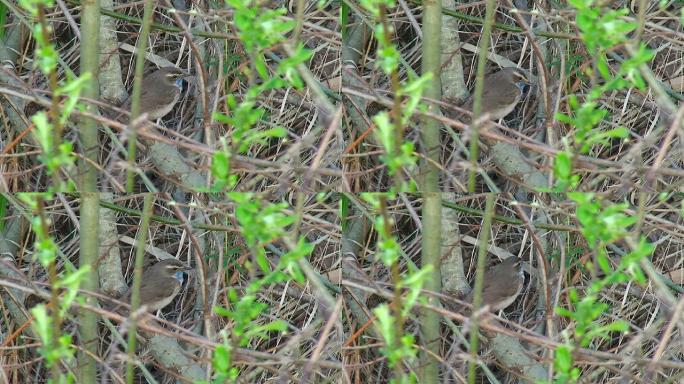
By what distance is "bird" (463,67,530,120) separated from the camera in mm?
3455

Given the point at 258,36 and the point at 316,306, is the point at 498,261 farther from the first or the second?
the point at 258,36

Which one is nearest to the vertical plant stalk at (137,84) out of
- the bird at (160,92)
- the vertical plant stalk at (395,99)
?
the bird at (160,92)

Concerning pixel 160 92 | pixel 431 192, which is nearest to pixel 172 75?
pixel 160 92

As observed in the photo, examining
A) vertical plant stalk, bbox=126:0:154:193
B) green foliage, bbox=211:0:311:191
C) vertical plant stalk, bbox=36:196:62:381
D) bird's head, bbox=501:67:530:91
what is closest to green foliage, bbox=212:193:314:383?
green foliage, bbox=211:0:311:191

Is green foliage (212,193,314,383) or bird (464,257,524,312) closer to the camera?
green foliage (212,193,314,383)

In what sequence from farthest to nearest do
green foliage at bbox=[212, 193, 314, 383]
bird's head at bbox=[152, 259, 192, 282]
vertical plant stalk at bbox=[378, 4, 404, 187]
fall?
bird's head at bbox=[152, 259, 192, 282], green foliage at bbox=[212, 193, 314, 383], vertical plant stalk at bbox=[378, 4, 404, 187]

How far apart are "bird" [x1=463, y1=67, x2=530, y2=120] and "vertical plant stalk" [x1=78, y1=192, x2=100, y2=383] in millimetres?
1226

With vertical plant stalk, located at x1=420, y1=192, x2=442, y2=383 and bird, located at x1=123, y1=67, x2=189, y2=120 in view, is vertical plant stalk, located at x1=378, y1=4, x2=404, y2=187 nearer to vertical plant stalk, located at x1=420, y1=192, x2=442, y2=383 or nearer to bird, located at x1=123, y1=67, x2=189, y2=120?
vertical plant stalk, located at x1=420, y1=192, x2=442, y2=383

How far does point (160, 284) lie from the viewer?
11.3ft

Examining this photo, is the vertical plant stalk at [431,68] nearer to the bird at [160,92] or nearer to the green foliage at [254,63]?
the green foliage at [254,63]

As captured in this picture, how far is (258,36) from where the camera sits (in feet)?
9.53

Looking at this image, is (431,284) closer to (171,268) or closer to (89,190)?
(171,268)

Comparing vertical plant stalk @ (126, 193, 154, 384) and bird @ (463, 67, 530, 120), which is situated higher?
bird @ (463, 67, 530, 120)

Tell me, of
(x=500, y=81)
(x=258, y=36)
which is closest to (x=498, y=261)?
(x=500, y=81)
